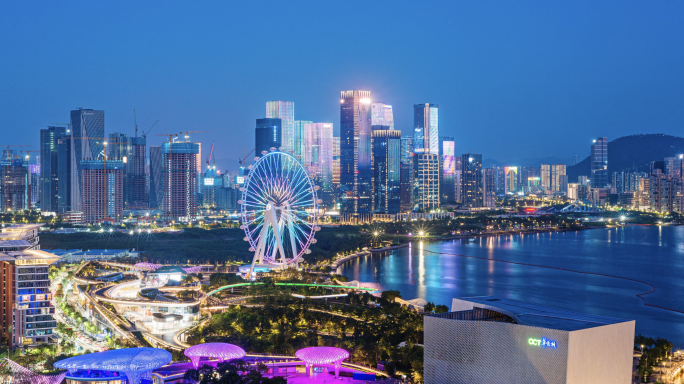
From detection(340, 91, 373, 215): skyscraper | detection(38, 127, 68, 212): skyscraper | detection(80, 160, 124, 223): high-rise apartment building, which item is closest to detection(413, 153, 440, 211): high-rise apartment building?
detection(340, 91, 373, 215): skyscraper

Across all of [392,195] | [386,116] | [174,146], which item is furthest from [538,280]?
[386,116]

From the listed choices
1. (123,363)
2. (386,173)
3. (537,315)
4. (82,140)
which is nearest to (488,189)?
(386,173)

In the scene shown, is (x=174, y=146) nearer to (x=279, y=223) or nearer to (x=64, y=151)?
(x=64, y=151)

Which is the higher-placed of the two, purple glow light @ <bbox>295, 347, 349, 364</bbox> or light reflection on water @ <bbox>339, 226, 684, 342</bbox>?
purple glow light @ <bbox>295, 347, 349, 364</bbox>

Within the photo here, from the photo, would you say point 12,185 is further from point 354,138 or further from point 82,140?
point 354,138

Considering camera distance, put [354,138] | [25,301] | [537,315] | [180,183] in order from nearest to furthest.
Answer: [537,315]
[25,301]
[180,183]
[354,138]

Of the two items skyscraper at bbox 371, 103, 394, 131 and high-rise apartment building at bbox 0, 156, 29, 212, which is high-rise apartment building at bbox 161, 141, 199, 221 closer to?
high-rise apartment building at bbox 0, 156, 29, 212

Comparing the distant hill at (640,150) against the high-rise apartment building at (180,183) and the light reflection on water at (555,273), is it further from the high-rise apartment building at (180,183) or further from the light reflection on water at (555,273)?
the high-rise apartment building at (180,183)
